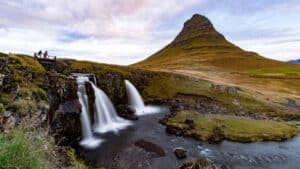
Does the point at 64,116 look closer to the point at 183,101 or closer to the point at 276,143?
the point at 276,143

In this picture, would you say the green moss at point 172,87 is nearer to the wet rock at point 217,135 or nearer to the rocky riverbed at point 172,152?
the wet rock at point 217,135

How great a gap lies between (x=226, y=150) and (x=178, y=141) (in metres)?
5.37

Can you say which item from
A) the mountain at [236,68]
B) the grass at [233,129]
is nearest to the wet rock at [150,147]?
the grass at [233,129]

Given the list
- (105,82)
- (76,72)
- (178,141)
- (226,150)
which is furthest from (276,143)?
(76,72)

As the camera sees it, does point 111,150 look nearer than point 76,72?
Yes

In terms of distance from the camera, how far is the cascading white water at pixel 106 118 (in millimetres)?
39094

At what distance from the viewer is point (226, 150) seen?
3200 cm

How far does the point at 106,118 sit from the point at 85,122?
241 inches

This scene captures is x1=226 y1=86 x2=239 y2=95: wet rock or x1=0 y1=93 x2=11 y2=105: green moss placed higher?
x1=0 y1=93 x2=11 y2=105: green moss

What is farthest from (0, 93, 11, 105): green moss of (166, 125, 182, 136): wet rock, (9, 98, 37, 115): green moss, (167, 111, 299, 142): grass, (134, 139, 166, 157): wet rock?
(167, 111, 299, 142): grass

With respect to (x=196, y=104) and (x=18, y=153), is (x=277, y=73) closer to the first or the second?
(x=196, y=104)

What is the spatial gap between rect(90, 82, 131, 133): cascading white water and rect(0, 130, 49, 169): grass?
98.9 feet

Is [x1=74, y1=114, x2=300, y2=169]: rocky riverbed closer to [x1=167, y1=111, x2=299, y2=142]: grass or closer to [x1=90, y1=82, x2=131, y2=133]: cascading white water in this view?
[x1=167, y1=111, x2=299, y2=142]: grass

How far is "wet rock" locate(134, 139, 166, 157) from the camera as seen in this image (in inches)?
1178
